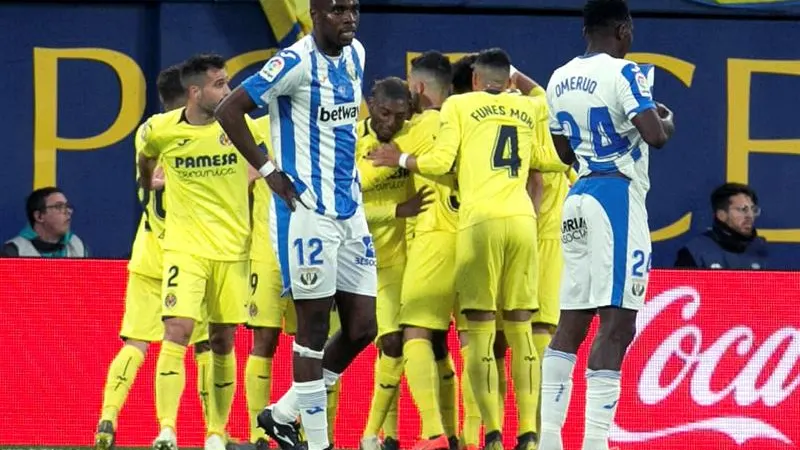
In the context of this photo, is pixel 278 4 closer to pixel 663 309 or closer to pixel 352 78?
pixel 663 309

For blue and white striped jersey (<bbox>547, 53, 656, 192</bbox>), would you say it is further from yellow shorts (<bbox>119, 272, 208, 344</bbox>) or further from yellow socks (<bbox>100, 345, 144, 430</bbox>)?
yellow socks (<bbox>100, 345, 144, 430</bbox>)

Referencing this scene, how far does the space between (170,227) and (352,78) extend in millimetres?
2058

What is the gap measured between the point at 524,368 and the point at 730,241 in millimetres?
3096

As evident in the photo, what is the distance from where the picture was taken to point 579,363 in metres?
13.0

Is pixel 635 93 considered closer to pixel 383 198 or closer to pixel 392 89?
pixel 392 89

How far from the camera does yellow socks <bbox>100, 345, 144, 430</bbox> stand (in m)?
11.5

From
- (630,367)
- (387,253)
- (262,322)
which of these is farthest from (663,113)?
(630,367)

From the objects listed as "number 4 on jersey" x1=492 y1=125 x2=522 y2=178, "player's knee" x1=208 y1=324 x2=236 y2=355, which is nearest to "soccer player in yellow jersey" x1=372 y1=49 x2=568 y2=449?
"number 4 on jersey" x1=492 y1=125 x2=522 y2=178

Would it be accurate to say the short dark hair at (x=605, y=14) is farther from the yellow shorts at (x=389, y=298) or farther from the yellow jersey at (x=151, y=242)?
the yellow jersey at (x=151, y=242)

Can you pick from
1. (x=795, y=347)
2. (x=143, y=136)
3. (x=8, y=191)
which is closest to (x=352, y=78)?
(x=143, y=136)

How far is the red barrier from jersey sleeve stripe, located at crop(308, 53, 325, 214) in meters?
3.23

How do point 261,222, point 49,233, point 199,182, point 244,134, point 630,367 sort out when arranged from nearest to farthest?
point 244,134 → point 199,182 → point 261,222 → point 630,367 → point 49,233

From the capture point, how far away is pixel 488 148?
11570mm

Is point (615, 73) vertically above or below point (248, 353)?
above
